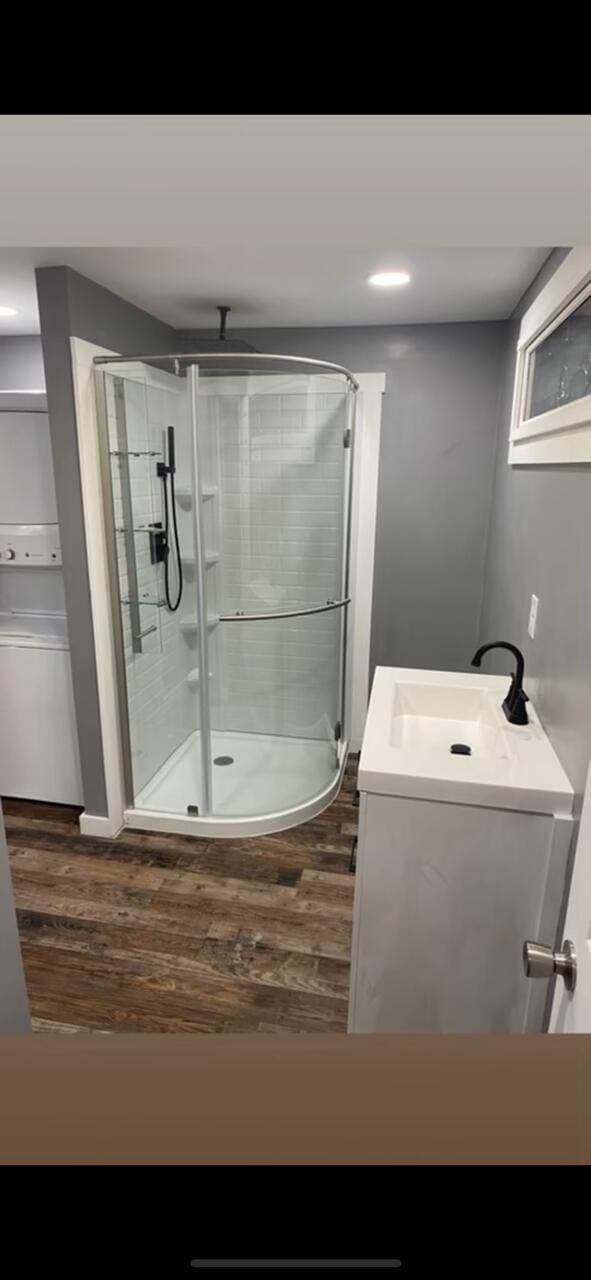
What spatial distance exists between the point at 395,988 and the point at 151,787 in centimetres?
174

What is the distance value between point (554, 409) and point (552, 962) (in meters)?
1.36

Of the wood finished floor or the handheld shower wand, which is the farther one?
the handheld shower wand

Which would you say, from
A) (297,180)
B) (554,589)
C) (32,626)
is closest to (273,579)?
(32,626)

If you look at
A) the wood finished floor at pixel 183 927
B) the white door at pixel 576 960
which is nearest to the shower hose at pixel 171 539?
the wood finished floor at pixel 183 927

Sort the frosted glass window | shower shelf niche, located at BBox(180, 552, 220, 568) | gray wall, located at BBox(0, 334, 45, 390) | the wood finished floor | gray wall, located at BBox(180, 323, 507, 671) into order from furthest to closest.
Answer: gray wall, located at BBox(0, 334, 45, 390)
gray wall, located at BBox(180, 323, 507, 671)
shower shelf niche, located at BBox(180, 552, 220, 568)
the wood finished floor
the frosted glass window

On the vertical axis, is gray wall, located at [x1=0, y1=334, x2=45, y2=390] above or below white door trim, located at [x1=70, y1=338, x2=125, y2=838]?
above

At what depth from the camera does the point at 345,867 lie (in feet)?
7.87

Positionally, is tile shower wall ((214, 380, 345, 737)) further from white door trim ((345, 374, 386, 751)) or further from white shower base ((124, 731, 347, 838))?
white door trim ((345, 374, 386, 751))

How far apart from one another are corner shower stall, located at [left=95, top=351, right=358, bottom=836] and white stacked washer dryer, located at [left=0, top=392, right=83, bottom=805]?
0.29 m

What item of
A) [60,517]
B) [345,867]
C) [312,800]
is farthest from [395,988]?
[60,517]

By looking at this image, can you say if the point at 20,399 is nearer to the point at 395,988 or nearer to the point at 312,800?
the point at 312,800

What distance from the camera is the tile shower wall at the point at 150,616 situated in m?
2.46

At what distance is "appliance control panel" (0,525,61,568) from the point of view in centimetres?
249

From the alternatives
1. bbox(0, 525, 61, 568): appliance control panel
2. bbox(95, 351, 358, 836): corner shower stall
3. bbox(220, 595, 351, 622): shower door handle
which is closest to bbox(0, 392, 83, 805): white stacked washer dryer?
bbox(0, 525, 61, 568): appliance control panel
